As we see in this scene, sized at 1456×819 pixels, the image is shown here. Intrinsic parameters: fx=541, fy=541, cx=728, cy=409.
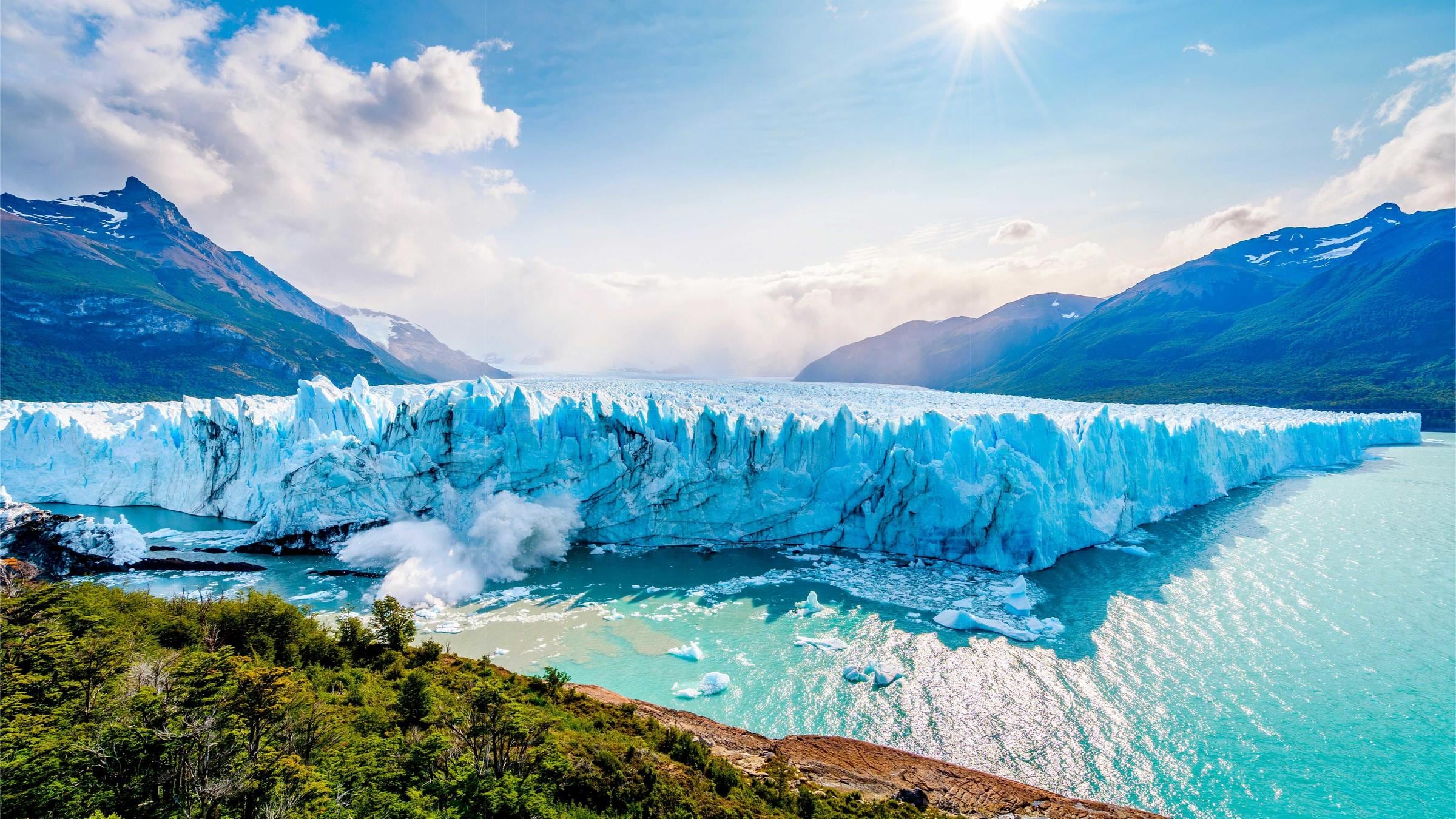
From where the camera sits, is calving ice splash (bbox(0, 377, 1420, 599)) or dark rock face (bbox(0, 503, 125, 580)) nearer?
dark rock face (bbox(0, 503, 125, 580))

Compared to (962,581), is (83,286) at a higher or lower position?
higher

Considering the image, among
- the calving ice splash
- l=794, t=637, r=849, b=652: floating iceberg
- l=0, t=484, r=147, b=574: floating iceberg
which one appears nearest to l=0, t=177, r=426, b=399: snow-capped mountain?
the calving ice splash

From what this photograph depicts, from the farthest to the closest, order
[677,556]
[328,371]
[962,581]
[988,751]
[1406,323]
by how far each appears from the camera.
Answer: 1. [328,371]
2. [1406,323]
3. [677,556]
4. [962,581]
5. [988,751]

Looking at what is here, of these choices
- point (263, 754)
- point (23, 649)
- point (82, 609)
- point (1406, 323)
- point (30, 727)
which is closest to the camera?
point (30, 727)

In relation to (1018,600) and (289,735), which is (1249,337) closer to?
(1018,600)

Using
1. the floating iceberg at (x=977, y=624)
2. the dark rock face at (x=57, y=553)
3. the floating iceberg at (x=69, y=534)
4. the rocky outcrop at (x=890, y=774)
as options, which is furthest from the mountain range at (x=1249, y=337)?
the floating iceberg at (x=69, y=534)

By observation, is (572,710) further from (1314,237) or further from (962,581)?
(1314,237)

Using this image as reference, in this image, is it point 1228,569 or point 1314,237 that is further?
point 1314,237

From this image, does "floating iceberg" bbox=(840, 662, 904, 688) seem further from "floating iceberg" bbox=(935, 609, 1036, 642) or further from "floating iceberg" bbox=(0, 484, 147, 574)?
"floating iceberg" bbox=(0, 484, 147, 574)

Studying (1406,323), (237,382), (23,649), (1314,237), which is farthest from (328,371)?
(1314,237)
